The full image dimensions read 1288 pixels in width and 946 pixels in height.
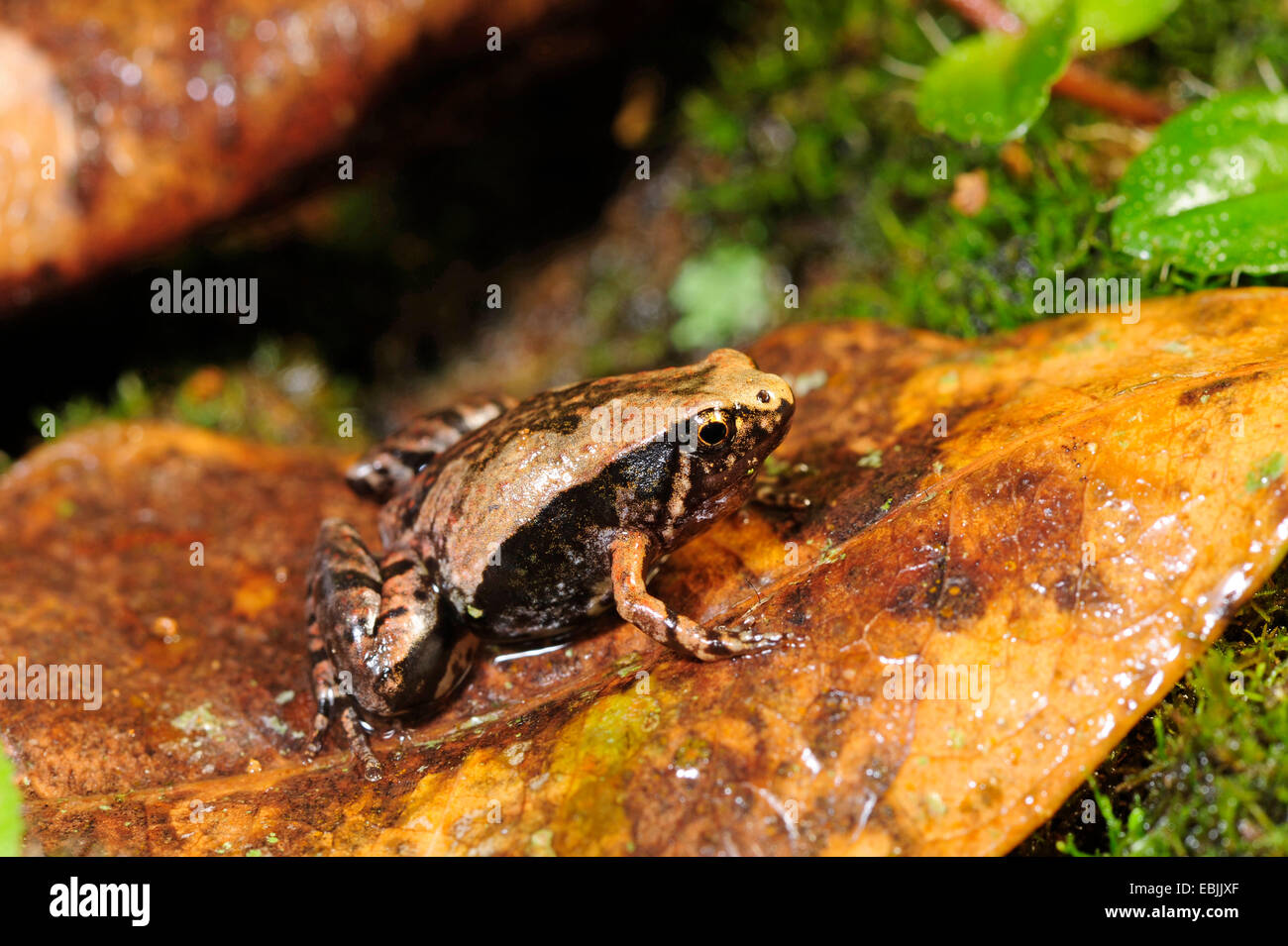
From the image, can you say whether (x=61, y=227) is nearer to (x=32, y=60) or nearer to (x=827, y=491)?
(x=32, y=60)

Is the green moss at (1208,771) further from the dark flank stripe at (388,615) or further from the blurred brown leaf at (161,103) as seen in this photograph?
the blurred brown leaf at (161,103)

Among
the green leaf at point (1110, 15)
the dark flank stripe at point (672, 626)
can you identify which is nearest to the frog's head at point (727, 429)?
the dark flank stripe at point (672, 626)

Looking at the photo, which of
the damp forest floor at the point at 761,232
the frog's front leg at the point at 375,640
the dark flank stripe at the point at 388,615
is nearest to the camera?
the frog's front leg at the point at 375,640

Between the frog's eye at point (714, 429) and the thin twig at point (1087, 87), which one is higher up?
the thin twig at point (1087, 87)

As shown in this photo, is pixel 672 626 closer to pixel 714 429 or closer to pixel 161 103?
pixel 714 429

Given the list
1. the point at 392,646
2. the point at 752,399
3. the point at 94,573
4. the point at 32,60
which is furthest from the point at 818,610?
the point at 32,60

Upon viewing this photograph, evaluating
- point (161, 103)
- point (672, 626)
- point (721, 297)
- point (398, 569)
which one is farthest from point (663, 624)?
point (161, 103)
